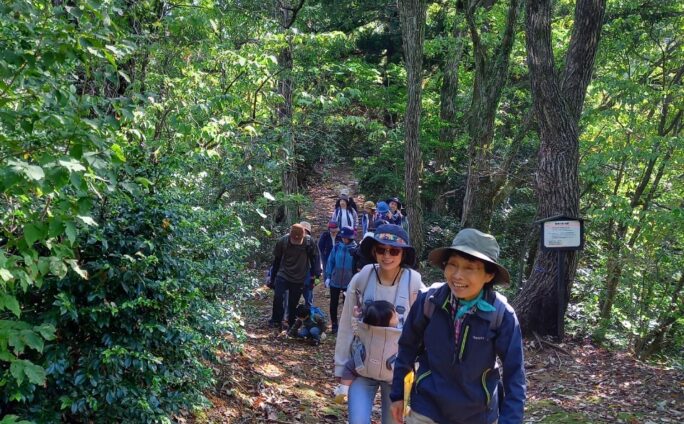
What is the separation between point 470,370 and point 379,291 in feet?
4.36

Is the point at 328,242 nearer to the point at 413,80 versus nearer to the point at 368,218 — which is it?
the point at 368,218

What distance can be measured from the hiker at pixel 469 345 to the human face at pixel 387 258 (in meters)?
0.92

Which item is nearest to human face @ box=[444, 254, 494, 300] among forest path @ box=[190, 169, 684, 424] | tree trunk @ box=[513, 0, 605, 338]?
forest path @ box=[190, 169, 684, 424]

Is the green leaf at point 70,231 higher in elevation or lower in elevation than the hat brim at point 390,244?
higher

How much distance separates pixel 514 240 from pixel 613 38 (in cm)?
704

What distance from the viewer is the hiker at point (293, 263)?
31.2 ft

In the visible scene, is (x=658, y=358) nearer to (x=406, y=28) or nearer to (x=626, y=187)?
(x=626, y=187)

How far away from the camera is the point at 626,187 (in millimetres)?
13234

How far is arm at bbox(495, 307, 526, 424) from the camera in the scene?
9.47 ft

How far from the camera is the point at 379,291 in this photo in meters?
4.20

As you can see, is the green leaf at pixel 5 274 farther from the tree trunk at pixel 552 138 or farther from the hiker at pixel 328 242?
the hiker at pixel 328 242

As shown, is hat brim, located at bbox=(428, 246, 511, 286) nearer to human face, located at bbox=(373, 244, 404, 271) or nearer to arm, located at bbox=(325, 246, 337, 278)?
human face, located at bbox=(373, 244, 404, 271)

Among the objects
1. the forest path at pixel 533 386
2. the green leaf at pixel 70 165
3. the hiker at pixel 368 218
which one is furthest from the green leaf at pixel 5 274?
the hiker at pixel 368 218

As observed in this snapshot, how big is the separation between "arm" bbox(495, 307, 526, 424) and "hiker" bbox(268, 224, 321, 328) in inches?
263
